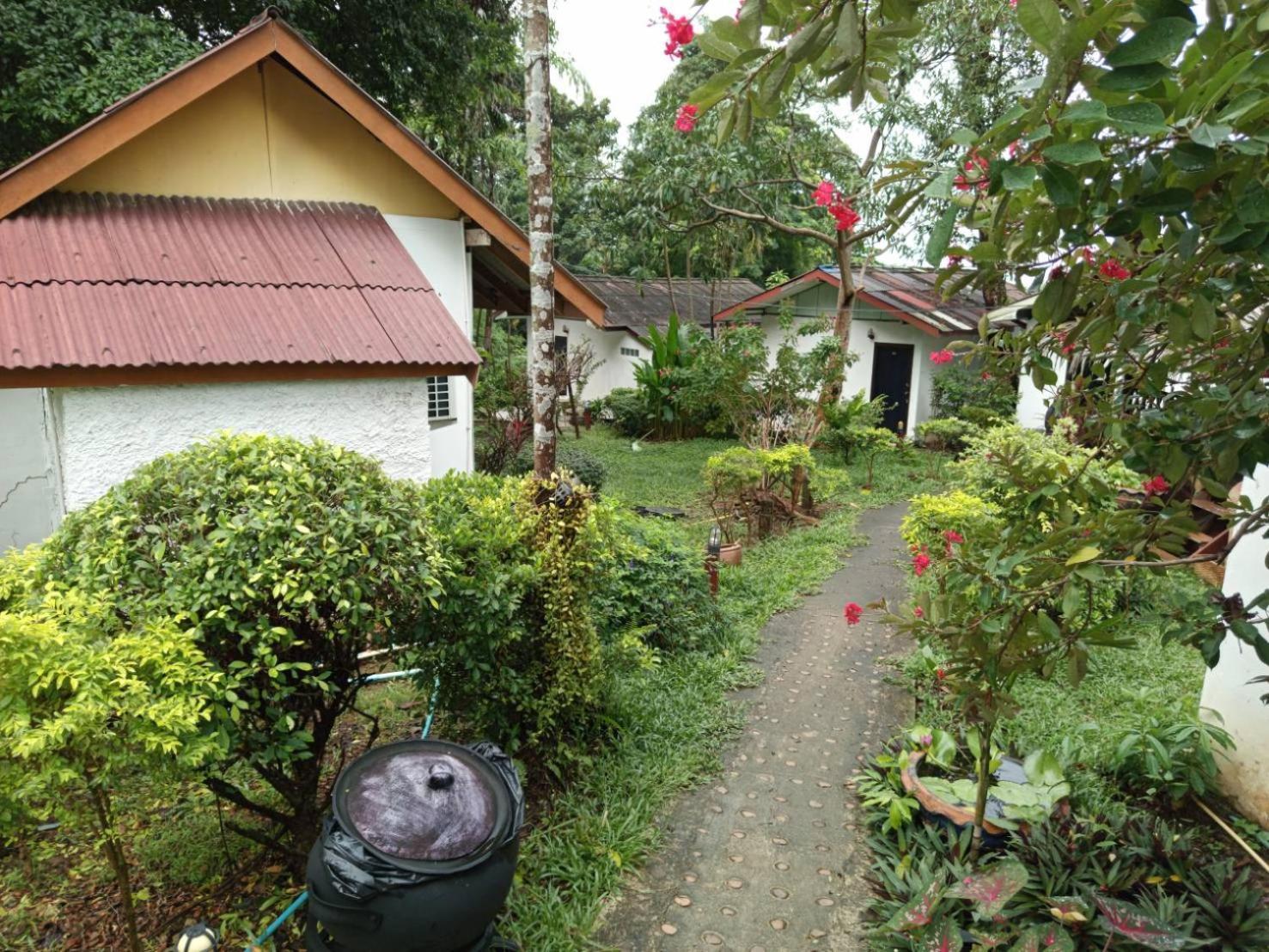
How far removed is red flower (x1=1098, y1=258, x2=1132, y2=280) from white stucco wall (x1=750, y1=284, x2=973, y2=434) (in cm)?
1426

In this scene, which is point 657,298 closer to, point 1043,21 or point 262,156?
point 262,156

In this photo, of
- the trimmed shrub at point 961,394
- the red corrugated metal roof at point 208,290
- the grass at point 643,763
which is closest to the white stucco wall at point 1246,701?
the grass at point 643,763

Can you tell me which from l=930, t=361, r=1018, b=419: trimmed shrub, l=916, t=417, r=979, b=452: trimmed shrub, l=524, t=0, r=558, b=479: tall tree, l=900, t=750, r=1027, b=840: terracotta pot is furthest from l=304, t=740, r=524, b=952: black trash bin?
l=930, t=361, r=1018, b=419: trimmed shrub

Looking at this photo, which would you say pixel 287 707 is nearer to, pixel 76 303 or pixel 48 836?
pixel 48 836

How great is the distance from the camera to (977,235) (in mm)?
2855

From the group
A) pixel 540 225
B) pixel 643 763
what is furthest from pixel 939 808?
pixel 540 225

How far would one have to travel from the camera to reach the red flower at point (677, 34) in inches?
124

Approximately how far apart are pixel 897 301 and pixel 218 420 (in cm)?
1373

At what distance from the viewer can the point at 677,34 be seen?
143 inches

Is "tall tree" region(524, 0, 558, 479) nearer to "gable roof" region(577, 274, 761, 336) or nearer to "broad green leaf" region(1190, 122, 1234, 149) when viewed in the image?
"broad green leaf" region(1190, 122, 1234, 149)

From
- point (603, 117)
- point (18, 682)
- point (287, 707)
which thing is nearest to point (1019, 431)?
point (287, 707)

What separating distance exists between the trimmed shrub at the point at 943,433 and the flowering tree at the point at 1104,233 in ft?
37.8

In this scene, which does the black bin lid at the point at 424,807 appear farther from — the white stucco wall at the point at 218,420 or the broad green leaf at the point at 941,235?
the white stucco wall at the point at 218,420

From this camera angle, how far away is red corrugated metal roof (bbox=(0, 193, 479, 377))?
17.7ft
